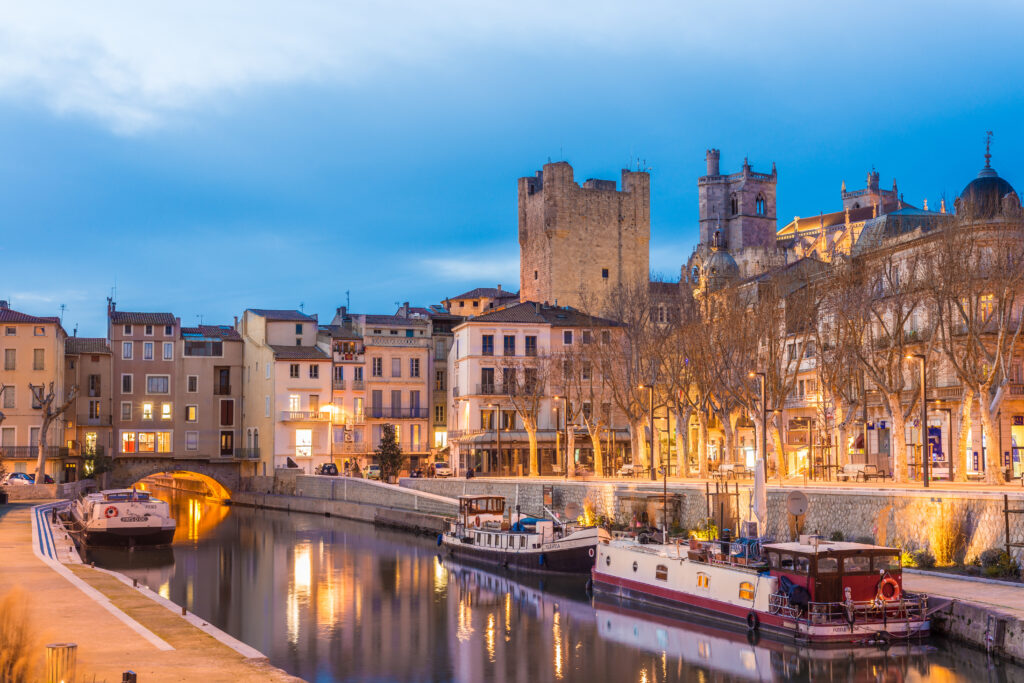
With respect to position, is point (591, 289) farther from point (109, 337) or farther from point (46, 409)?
point (46, 409)

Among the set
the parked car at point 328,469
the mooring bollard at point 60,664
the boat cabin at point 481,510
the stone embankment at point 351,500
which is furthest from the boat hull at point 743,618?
the parked car at point 328,469

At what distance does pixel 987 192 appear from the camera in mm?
54562

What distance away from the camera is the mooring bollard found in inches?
577

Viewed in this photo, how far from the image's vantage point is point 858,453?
2333 inches

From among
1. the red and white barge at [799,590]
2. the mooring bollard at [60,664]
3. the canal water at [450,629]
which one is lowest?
the canal water at [450,629]

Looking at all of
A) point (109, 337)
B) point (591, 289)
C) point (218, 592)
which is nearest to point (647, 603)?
point (218, 592)

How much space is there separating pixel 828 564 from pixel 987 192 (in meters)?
33.0

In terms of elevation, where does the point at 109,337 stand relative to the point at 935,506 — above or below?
above

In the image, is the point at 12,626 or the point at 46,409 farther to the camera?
the point at 46,409

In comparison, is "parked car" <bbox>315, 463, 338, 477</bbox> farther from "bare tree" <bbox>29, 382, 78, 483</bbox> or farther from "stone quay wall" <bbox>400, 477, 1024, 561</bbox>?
"stone quay wall" <bbox>400, 477, 1024, 561</bbox>

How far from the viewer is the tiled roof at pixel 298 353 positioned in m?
80.1

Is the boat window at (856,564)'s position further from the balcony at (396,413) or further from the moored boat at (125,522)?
the balcony at (396,413)

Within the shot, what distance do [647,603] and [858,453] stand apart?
92.2 ft

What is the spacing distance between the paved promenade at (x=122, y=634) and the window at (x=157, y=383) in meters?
56.3
